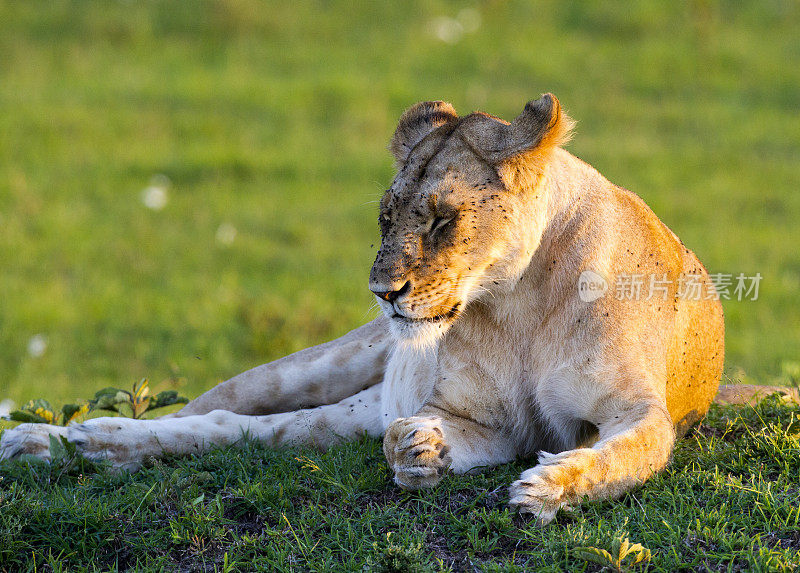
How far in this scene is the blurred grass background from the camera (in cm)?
934

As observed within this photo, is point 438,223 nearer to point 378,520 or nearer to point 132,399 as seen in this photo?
point 378,520

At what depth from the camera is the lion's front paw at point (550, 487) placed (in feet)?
11.1

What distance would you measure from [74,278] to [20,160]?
8.57ft

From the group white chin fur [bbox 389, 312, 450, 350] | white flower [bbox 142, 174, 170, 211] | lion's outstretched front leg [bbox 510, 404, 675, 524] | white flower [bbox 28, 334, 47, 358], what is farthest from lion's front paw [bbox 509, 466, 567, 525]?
white flower [bbox 142, 174, 170, 211]

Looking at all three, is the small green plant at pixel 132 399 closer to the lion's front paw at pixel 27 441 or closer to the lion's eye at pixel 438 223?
the lion's front paw at pixel 27 441

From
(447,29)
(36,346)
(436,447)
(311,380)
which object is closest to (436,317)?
(436,447)

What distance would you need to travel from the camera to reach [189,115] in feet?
43.2

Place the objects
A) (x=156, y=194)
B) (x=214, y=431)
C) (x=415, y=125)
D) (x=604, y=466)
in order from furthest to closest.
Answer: (x=156, y=194), (x=214, y=431), (x=415, y=125), (x=604, y=466)

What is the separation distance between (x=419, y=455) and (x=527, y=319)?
663 mm

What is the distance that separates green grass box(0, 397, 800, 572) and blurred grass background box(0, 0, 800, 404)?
3847mm

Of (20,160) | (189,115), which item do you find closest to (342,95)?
(189,115)

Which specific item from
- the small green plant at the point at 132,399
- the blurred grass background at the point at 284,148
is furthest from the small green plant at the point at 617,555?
the blurred grass background at the point at 284,148

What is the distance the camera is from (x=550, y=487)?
3.39 m

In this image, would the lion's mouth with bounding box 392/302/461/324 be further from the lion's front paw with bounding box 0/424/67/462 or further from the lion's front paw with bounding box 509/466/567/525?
the lion's front paw with bounding box 0/424/67/462
